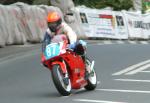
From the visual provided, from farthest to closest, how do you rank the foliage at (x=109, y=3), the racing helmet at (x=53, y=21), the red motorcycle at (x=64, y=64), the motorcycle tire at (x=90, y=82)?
the foliage at (x=109, y=3) → the motorcycle tire at (x=90, y=82) → the racing helmet at (x=53, y=21) → the red motorcycle at (x=64, y=64)

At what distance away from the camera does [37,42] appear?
26.7 m

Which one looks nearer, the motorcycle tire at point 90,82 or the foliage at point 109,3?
the motorcycle tire at point 90,82

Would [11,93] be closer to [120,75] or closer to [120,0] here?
[120,75]

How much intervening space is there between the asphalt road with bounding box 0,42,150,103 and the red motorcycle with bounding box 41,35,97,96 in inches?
9.0

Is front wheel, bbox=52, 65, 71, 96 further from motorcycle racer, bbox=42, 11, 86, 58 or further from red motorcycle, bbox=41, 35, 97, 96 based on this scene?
motorcycle racer, bbox=42, 11, 86, 58

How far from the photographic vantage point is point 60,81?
38.9ft

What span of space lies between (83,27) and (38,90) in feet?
60.5

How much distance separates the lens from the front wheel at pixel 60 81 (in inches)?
466

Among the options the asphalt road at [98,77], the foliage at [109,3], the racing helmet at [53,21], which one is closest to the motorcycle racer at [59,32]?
the racing helmet at [53,21]

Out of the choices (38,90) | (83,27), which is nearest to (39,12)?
(83,27)

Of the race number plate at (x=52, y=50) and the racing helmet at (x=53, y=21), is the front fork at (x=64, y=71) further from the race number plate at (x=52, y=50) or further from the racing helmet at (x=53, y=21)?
the racing helmet at (x=53, y=21)

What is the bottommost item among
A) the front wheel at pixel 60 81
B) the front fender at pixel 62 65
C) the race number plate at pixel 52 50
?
the front wheel at pixel 60 81

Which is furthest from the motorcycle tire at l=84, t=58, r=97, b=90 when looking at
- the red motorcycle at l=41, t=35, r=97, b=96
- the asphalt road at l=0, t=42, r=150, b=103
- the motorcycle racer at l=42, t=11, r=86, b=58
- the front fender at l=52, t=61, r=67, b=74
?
the front fender at l=52, t=61, r=67, b=74

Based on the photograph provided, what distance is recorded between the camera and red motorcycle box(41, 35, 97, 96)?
1195cm
